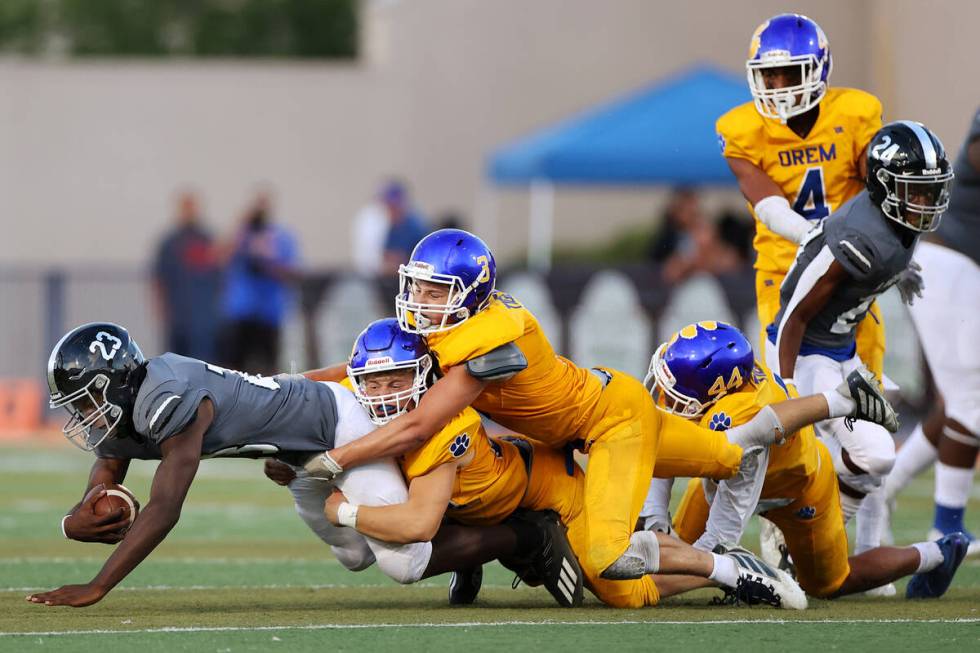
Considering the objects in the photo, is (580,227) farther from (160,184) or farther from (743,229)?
(743,229)

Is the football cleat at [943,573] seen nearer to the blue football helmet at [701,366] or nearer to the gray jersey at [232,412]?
the blue football helmet at [701,366]

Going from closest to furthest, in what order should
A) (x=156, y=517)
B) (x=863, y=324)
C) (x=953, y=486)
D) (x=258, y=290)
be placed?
1. (x=156, y=517)
2. (x=863, y=324)
3. (x=953, y=486)
4. (x=258, y=290)

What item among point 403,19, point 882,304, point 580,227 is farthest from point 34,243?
point 882,304

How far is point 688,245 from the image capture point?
45.9 feet

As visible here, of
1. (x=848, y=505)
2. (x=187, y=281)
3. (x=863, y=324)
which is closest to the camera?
(x=848, y=505)

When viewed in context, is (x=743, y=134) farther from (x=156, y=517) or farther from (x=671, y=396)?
(x=156, y=517)

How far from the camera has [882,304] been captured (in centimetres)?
1231

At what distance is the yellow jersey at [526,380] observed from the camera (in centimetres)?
545

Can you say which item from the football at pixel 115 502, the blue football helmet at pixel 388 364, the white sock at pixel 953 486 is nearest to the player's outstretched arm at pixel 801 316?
the white sock at pixel 953 486

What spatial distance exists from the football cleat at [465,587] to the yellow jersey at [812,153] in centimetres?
178

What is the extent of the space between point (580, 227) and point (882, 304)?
945cm

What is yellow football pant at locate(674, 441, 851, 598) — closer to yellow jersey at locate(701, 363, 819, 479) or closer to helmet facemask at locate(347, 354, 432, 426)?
yellow jersey at locate(701, 363, 819, 479)

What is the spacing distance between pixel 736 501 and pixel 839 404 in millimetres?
472

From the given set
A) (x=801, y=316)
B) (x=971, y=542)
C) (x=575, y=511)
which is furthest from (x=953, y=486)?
(x=575, y=511)
